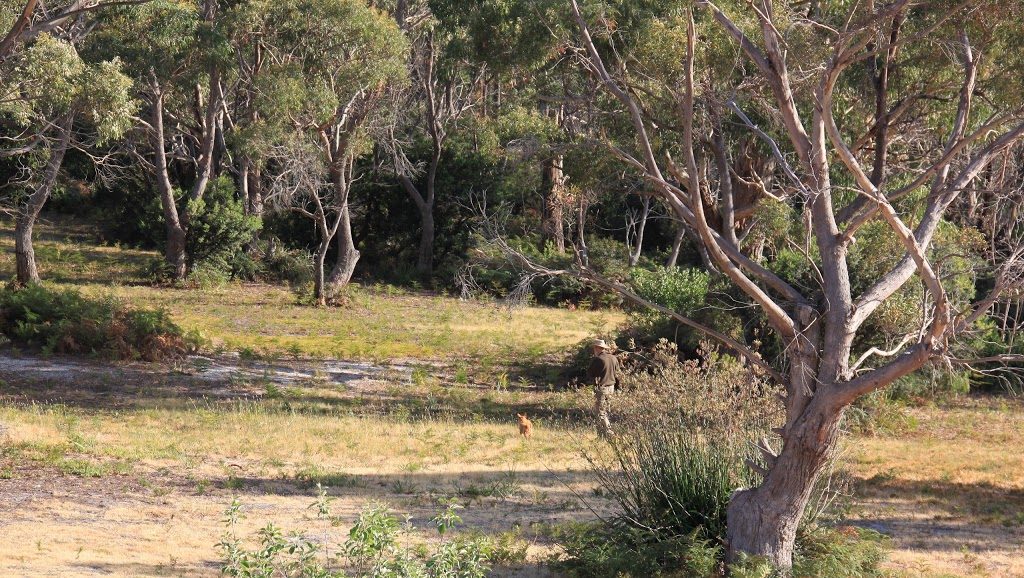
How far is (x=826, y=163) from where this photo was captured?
661cm

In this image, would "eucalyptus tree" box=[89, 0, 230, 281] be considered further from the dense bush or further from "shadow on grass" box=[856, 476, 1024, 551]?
"shadow on grass" box=[856, 476, 1024, 551]

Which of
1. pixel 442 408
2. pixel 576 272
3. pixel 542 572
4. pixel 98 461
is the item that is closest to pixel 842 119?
pixel 442 408

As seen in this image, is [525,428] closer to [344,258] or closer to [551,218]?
[344,258]

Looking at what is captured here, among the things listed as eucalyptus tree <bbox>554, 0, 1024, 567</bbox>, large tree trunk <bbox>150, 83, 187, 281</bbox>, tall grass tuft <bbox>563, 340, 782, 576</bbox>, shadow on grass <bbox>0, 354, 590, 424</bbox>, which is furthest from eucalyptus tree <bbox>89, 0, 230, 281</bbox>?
tall grass tuft <bbox>563, 340, 782, 576</bbox>

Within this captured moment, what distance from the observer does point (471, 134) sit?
3578cm

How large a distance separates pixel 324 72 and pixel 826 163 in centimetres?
1900

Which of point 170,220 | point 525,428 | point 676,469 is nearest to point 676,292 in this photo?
point 525,428

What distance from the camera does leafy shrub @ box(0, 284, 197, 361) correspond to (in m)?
17.9

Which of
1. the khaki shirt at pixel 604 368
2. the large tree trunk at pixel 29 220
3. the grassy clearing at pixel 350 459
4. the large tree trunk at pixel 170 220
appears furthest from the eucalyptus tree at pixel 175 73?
the khaki shirt at pixel 604 368

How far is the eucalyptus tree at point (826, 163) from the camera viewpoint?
245 inches

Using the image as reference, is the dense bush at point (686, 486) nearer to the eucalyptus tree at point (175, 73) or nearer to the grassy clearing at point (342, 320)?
the grassy clearing at point (342, 320)

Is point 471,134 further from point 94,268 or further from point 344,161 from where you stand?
point 94,268

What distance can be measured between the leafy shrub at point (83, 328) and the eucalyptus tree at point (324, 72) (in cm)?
635

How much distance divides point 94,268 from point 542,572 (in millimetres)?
25839
